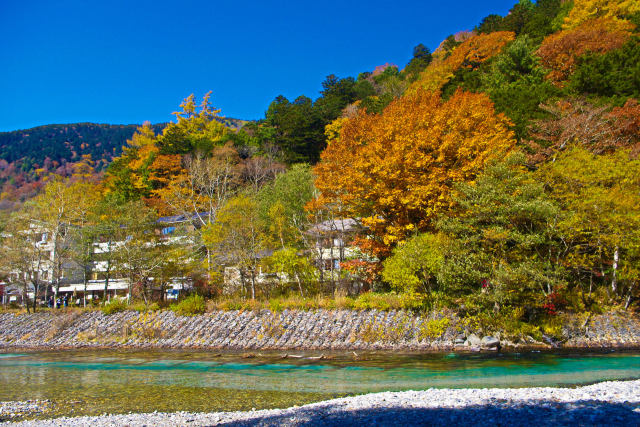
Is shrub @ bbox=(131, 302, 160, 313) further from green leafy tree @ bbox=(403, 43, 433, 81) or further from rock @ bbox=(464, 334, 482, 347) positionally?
green leafy tree @ bbox=(403, 43, 433, 81)

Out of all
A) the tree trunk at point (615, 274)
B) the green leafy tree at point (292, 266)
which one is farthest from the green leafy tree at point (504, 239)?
the green leafy tree at point (292, 266)

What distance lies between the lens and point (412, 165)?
2264 centimetres

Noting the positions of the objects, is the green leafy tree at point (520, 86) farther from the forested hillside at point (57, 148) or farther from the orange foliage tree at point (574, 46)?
the forested hillside at point (57, 148)

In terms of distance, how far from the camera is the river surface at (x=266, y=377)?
10883mm

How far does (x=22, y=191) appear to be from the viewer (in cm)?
9144

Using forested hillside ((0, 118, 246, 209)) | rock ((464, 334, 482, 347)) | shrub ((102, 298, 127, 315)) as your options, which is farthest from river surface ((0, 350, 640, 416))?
forested hillside ((0, 118, 246, 209))

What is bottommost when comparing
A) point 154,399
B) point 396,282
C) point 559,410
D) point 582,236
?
point 154,399

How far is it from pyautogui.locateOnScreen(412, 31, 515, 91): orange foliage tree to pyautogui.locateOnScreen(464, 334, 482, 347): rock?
1384 inches

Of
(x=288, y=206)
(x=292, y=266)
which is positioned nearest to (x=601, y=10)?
(x=288, y=206)

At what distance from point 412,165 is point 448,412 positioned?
650 inches

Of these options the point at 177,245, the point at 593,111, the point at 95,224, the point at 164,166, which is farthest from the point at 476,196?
the point at 164,166

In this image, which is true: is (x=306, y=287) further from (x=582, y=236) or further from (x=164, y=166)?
(x=164, y=166)

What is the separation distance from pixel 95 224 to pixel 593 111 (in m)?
38.4

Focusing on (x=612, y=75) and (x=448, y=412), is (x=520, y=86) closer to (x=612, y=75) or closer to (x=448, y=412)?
(x=612, y=75)
